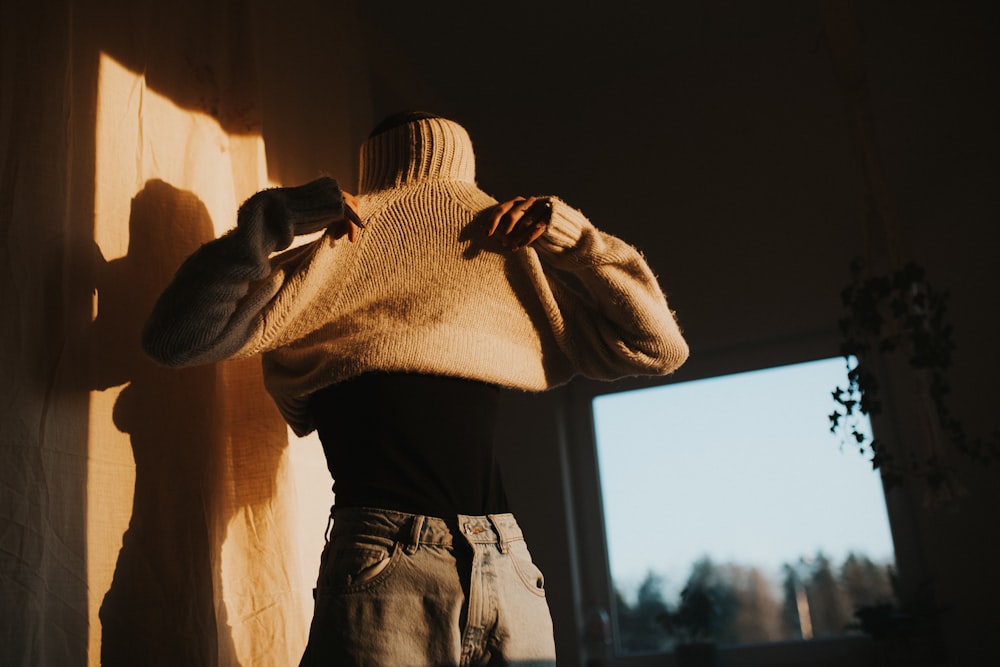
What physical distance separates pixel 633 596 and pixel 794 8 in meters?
1.86

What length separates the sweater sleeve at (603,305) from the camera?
959 mm

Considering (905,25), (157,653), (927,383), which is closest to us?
(157,653)

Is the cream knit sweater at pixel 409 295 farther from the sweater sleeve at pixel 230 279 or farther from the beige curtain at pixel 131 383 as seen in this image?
the beige curtain at pixel 131 383

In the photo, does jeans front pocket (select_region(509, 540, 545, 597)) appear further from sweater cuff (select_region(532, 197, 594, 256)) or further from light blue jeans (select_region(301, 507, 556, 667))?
sweater cuff (select_region(532, 197, 594, 256))

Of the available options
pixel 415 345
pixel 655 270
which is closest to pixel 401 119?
pixel 415 345

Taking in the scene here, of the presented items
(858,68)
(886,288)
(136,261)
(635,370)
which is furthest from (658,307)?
(858,68)

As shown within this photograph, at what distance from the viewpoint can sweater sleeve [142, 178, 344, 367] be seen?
0.80 metres

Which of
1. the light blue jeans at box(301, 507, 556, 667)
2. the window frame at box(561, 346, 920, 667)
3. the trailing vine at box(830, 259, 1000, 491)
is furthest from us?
the window frame at box(561, 346, 920, 667)

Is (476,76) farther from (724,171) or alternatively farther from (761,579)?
(761,579)

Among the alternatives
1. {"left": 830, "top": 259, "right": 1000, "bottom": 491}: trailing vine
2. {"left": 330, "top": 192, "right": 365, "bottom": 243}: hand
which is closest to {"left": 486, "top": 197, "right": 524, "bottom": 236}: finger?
{"left": 330, "top": 192, "right": 365, "bottom": 243}: hand

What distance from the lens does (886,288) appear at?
78.2 inches

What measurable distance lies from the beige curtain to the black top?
0.17m

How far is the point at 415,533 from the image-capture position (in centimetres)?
81

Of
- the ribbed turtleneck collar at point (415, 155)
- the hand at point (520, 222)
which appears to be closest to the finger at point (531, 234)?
the hand at point (520, 222)
